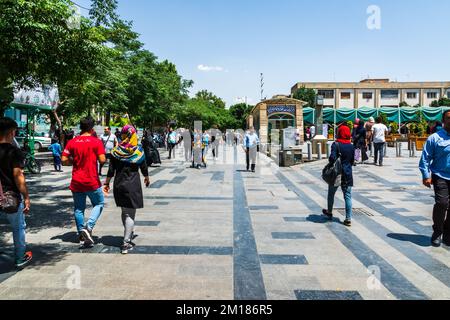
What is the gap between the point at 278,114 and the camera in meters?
39.0

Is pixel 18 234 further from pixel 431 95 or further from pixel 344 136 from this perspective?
pixel 431 95

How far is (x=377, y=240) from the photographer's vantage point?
5914mm

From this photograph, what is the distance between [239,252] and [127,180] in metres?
1.68

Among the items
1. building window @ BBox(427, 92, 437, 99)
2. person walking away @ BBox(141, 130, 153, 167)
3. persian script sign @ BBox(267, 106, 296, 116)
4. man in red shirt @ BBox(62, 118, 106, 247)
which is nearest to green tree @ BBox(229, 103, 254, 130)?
building window @ BBox(427, 92, 437, 99)

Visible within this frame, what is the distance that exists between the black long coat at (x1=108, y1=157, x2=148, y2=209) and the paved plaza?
0.62 meters

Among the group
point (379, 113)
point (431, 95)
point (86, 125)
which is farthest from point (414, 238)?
point (431, 95)

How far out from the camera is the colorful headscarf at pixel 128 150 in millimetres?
5363

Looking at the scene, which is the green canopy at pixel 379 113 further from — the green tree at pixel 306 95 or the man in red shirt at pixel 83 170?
the green tree at pixel 306 95

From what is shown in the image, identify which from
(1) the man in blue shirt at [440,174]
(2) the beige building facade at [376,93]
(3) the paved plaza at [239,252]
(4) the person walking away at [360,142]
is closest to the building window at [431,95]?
(2) the beige building facade at [376,93]

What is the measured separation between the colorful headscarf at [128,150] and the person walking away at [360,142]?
Answer: 11.5 m

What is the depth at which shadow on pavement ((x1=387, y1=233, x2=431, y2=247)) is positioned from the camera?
574 centimetres

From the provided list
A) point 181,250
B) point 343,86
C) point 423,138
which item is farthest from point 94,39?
point 343,86

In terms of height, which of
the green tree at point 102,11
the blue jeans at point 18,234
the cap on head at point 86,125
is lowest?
the blue jeans at point 18,234

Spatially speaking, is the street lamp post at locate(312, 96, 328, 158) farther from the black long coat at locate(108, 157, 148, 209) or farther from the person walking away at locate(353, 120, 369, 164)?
the black long coat at locate(108, 157, 148, 209)
